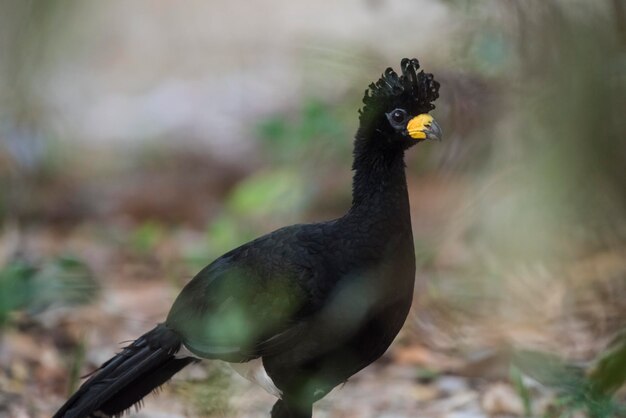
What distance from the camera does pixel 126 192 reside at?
23.0 feet

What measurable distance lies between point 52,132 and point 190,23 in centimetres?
234

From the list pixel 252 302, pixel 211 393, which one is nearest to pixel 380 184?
pixel 252 302

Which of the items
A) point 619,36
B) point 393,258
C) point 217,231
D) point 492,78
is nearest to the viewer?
point 619,36

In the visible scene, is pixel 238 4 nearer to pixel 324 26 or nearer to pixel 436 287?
pixel 324 26

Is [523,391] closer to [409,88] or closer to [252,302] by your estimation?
[252,302]

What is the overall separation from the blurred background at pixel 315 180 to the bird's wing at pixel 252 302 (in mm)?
277

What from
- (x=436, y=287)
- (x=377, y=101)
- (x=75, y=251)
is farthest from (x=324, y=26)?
(x=377, y=101)

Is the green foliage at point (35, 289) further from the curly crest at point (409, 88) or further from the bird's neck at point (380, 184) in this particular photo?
the curly crest at point (409, 88)

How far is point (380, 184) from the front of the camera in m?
3.29

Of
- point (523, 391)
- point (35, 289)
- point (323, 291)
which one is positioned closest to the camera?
point (323, 291)

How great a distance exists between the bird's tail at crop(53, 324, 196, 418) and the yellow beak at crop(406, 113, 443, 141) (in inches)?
38.8

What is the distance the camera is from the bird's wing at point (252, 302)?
125 inches

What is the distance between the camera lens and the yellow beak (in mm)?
3189

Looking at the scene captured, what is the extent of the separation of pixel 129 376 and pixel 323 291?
0.74 m
